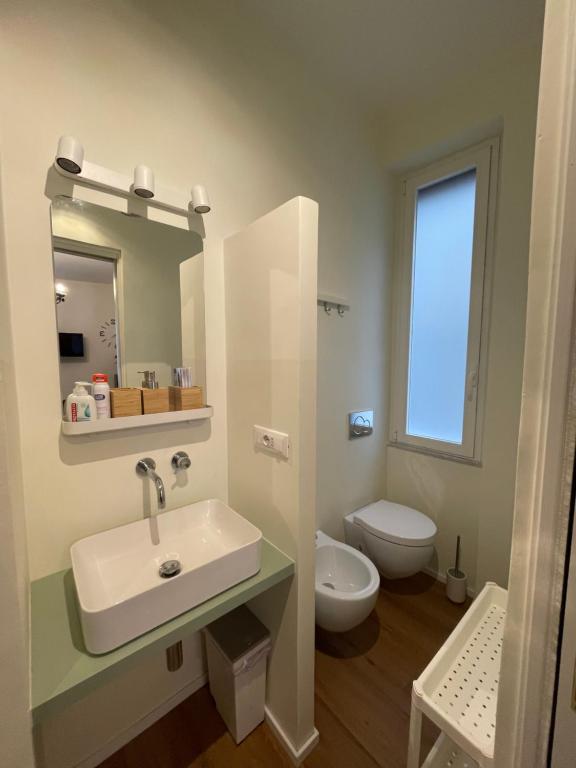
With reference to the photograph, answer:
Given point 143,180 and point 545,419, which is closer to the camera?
point 545,419

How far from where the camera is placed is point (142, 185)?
1078 millimetres

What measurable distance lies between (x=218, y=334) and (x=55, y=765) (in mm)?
1648

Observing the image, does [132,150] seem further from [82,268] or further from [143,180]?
[82,268]

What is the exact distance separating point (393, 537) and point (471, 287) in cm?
155

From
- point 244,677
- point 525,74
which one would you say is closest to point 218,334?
point 244,677

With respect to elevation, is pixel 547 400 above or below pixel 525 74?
below

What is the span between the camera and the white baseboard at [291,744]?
3.85 feet

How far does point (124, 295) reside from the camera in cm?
119

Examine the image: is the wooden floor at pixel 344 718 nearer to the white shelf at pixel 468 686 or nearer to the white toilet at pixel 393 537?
the white toilet at pixel 393 537

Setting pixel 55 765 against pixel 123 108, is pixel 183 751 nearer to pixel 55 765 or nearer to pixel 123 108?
pixel 55 765

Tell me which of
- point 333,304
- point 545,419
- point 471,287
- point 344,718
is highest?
point 471,287

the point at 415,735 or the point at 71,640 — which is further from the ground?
the point at 71,640

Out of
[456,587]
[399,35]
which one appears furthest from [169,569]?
[399,35]

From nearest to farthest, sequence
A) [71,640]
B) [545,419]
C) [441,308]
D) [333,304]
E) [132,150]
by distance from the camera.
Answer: [545,419]
[71,640]
[132,150]
[333,304]
[441,308]
